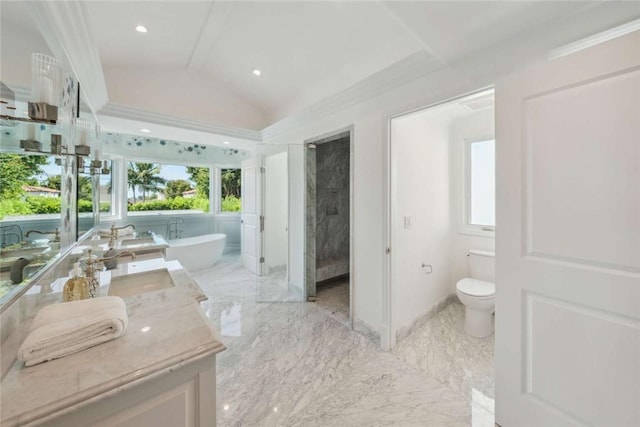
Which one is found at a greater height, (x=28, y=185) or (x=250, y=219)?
(x=28, y=185)

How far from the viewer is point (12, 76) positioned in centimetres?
90

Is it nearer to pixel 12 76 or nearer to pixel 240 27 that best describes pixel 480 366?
pixel 12 76

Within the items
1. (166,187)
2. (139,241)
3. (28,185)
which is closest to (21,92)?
(28,185)

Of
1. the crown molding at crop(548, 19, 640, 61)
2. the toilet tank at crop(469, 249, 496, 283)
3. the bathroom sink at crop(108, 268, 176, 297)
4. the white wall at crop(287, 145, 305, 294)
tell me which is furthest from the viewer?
the white wall at crop(287, 145, 305, 294)

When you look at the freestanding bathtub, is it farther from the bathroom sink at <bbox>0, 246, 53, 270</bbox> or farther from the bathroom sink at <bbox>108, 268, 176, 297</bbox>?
the bathroom sink at <bbox>0, 246, 53, 270</bbox>

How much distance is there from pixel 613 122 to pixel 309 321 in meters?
2.66

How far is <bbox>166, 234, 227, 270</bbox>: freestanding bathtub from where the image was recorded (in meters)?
4.29

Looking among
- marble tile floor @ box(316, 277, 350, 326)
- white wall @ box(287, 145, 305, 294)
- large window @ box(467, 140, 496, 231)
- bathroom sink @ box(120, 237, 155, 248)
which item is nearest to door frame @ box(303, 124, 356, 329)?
white wall @ box(287, 145, 305, 294)

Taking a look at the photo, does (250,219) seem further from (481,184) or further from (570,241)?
(570,241)

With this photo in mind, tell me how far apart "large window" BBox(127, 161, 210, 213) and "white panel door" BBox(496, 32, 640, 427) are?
5.61 meters

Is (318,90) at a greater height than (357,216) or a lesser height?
greater

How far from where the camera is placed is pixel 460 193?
10.1 feet

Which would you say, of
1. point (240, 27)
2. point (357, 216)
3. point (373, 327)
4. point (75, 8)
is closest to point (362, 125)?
point (357, 216)

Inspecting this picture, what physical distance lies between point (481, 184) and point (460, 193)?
0.24 metres
